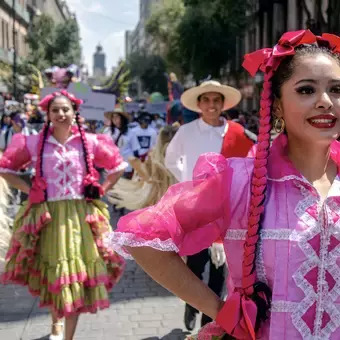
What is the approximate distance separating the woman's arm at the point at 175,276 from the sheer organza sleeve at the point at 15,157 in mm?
2824

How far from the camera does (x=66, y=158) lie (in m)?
4.28

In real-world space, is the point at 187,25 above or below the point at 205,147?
above

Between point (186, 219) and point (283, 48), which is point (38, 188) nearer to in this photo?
point (186, 219)

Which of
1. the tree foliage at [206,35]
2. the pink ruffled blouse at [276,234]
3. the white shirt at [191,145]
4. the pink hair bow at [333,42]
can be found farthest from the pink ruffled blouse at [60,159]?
the tree foliage at [206,35]

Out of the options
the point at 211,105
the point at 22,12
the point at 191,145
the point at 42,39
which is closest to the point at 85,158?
the point at 191,145

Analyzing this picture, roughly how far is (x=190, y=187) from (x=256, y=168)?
226 millimetres

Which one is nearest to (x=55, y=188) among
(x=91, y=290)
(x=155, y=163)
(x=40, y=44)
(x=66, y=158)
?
(x=66, y=158)

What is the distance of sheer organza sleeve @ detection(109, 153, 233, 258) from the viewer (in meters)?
1.77

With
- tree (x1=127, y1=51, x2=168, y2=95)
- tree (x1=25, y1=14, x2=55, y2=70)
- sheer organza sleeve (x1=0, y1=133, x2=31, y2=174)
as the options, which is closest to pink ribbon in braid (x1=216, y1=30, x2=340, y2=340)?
sheer organza sleeve (x1=0, y1=133, x2=31, y2=174)

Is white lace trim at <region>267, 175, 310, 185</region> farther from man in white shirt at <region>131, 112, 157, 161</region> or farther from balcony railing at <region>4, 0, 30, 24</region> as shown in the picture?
balcony railing at <region>4, 0, 30, 24</region>

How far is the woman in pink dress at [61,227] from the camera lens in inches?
163

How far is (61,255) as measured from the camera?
4152 millimetres

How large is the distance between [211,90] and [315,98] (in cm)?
312

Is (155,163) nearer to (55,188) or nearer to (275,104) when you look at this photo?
(55,188)
